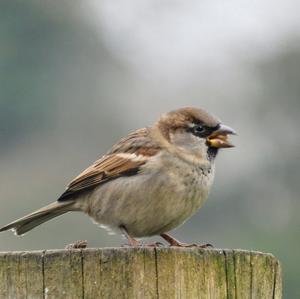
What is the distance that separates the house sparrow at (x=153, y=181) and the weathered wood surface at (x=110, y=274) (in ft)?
4.97

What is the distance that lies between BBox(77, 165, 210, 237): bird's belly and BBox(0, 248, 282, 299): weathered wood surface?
5.19 feet

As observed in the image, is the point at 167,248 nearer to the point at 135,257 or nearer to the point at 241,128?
the point at 135,257

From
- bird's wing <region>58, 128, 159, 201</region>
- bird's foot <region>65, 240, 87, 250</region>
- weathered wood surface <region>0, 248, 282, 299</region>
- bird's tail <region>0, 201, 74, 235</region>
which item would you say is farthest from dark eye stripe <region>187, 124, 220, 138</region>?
weathered wood surface <region>0, 248, 282, 299</region>

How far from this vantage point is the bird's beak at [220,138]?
6.34m

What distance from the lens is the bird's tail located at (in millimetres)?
6453

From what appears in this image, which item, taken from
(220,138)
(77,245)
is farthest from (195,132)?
(77,245)

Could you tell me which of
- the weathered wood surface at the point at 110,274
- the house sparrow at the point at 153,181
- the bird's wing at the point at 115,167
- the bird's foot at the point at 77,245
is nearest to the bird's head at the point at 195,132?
the house sparrow at the point at 153,181

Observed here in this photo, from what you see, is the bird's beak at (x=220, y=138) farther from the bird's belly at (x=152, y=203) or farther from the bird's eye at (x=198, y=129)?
the bird's belly at (x=152, y=203)

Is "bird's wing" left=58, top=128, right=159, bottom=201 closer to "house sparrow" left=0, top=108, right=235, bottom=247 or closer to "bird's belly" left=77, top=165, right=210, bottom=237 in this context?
"house sparrow" left=0, top=108, right=235, bottom=247

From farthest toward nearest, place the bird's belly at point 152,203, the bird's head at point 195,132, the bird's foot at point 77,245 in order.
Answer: the bird's head at point 195,132
the bird's belly at point 152,203
the bird's foot at point 77,245

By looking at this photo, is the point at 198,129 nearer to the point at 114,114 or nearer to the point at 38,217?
the point at 38,217

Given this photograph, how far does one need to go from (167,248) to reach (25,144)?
84.8 ft

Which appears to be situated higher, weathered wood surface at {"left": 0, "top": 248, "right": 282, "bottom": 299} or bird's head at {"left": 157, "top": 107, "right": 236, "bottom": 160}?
bird's head at {"left": 157, "top": 107, "right": 236, "bottom": 160}

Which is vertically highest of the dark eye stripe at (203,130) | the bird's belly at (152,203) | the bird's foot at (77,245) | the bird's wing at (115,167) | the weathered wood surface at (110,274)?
the dark eye stripe at (203,130)
